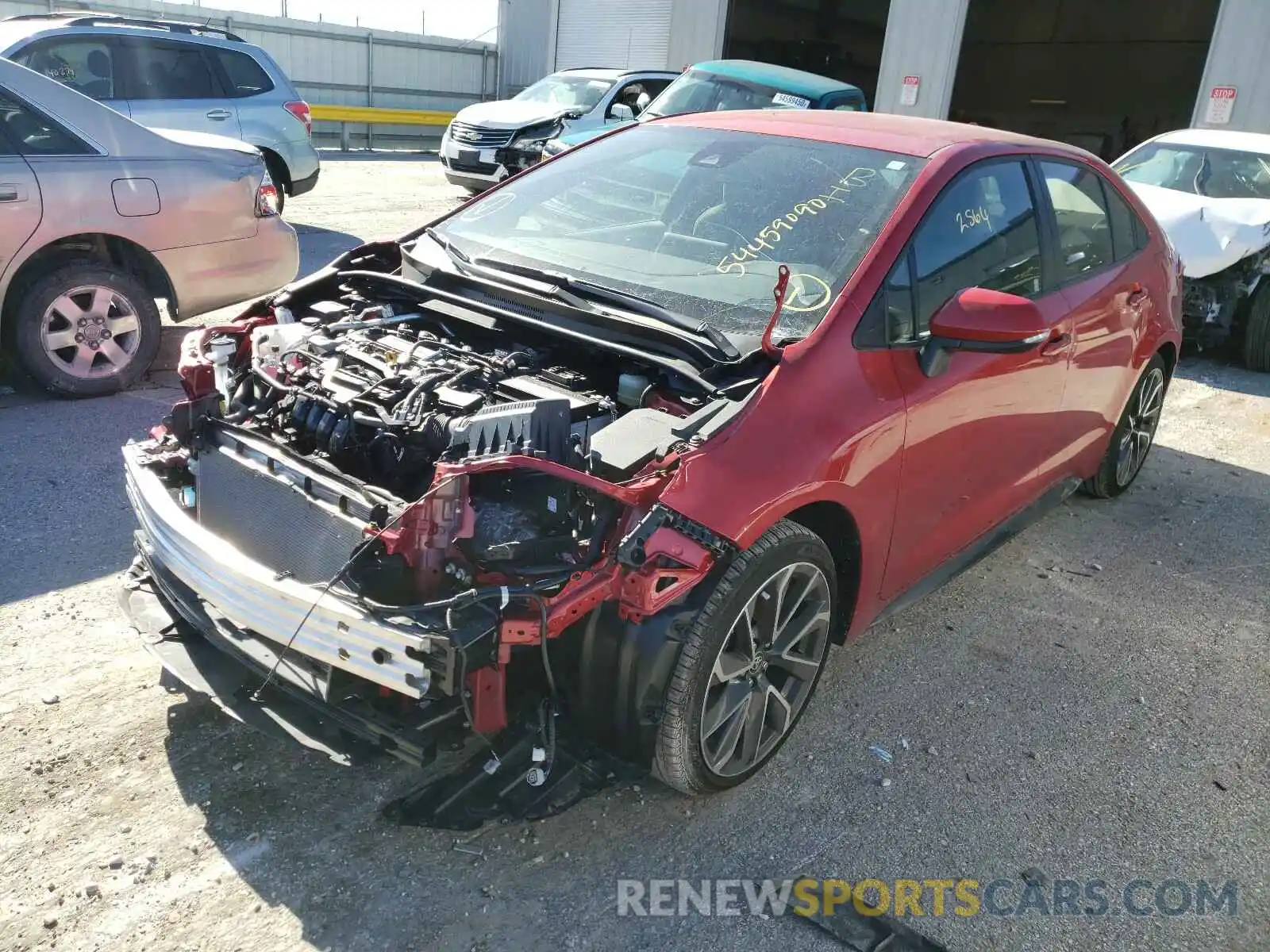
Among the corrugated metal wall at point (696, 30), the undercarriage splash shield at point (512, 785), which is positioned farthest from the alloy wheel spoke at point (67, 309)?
the corrugated metal wall at point (696, 30)

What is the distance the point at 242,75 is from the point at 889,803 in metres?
9.60

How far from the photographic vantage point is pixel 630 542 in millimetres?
2348

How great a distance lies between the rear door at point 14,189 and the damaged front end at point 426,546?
294 cm

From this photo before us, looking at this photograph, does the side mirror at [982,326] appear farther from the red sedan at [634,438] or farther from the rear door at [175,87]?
the rear door at [175,87]

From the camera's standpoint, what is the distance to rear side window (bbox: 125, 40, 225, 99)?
9164mm

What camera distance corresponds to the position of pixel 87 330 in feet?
17.9

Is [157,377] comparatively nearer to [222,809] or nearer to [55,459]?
[55,459]

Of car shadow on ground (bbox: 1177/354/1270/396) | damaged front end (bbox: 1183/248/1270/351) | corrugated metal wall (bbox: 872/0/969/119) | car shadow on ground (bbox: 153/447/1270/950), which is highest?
corrugated metal wall (bbox: 872/0/969/119)

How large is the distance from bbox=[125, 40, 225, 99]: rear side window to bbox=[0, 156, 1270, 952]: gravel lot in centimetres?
629

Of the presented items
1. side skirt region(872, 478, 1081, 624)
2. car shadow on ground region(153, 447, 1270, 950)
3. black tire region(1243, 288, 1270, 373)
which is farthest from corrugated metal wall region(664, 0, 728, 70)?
car shadow on ground region(153, 447, 1270, 950)

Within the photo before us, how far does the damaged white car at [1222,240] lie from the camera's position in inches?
308

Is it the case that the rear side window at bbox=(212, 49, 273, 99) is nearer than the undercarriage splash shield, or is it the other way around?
the undercarriage splash shield

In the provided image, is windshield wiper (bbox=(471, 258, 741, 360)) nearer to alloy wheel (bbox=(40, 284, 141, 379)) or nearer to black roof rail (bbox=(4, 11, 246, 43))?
alloy wheel (bbox=(40, 284, 141, 379))

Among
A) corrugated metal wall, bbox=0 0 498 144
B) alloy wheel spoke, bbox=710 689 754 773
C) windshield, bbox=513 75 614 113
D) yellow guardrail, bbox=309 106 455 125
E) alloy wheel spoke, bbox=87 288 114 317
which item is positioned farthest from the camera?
corrugated metal wall, bbox=0 0 498 144
